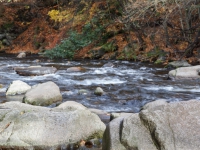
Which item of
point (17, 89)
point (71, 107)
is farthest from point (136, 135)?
point (17, 89)

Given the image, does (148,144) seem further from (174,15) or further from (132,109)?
A: (174,15)

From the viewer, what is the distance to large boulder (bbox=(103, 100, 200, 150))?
142 inches

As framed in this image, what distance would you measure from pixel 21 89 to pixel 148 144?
6.14 m

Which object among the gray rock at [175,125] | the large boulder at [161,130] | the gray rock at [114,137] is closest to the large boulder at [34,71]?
the gray rock at [114,137]

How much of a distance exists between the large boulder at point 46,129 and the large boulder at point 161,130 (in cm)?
96

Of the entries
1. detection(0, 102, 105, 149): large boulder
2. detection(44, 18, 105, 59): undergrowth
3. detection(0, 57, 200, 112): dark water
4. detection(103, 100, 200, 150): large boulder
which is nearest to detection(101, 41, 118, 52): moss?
detection(44, 18, 105, 59): undergrowth

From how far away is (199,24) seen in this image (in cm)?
1502

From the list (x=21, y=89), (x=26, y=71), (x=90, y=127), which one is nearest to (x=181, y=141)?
(x=90, y=127)

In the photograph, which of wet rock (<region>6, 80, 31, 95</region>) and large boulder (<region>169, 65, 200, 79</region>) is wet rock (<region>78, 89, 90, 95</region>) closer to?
wet rock (<region>6, 80, 31, 95</region>)

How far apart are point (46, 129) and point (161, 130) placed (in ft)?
6.50

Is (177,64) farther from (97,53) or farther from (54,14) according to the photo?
(54,14)

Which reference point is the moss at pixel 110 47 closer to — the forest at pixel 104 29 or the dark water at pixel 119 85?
the forest at pixel 104 29

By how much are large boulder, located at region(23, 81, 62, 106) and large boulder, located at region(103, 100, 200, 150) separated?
393 cm

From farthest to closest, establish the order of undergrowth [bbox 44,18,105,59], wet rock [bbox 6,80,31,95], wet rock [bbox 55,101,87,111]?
undergrowth [bbox 44,18,105,59]
wet rock [bbox 6,80,31,95]
wet rock [bbox 55,101,87,111]
